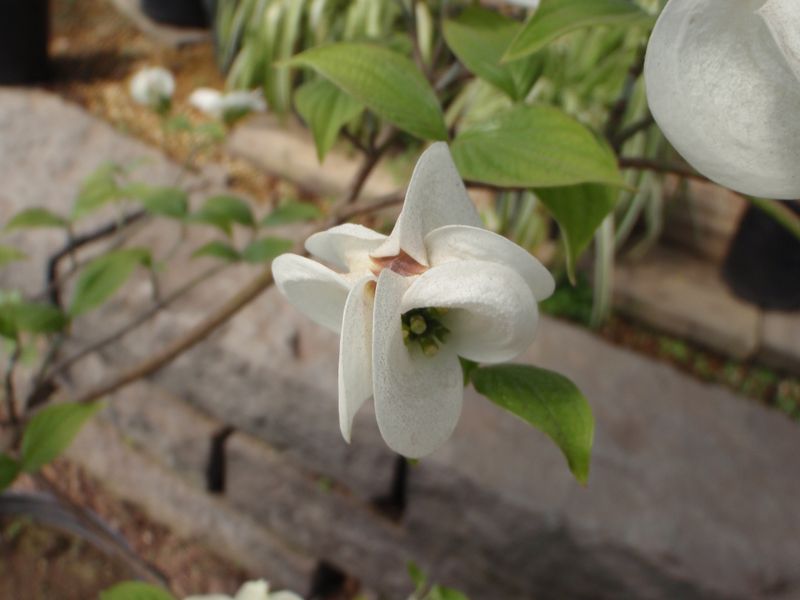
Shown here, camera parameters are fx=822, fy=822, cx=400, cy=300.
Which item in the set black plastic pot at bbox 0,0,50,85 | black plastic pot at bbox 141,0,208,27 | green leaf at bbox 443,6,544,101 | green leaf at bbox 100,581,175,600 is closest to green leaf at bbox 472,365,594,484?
green leaf at bbox 443,6,544,101

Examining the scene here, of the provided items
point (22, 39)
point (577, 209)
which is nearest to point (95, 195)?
point (577, 209)

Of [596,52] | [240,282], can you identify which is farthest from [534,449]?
[596,52]

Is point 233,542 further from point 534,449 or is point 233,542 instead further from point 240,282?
point 534,449

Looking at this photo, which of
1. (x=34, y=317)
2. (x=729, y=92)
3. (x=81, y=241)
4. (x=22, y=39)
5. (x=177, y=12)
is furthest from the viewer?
(x=177, y=12)

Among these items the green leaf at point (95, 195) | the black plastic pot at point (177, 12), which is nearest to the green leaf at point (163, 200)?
the green leaf at point (95, 195)

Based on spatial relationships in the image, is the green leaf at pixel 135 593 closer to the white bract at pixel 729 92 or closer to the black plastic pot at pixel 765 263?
the white bract at pixel 729 92

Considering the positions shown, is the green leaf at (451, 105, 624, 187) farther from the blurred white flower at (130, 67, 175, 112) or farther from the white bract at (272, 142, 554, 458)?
the blurred white flower at (130, 67, 175, 112)

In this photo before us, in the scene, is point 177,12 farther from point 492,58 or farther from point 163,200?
point 492,58
